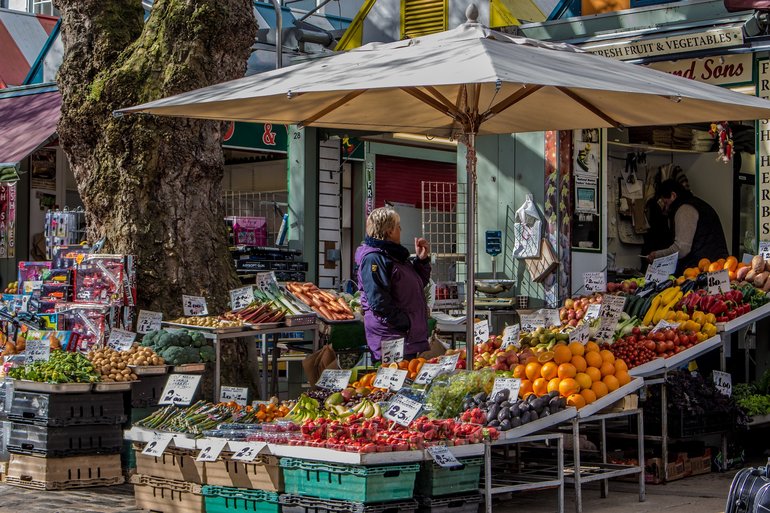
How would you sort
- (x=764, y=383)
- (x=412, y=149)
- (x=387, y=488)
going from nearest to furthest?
(x=387, y=488)
(x=764, y=383)
(x=412, y=149)

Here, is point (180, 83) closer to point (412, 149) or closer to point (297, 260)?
point (297, 260)

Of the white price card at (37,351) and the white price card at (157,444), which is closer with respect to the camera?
the white price card at (157,444)

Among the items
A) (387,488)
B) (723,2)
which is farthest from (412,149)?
(387,488)

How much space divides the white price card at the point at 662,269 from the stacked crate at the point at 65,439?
4.80m

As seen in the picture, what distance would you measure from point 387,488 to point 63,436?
116 inches

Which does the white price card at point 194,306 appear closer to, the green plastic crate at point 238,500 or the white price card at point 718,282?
the green plastic crate at point 238,500

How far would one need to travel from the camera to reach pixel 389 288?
8906mm

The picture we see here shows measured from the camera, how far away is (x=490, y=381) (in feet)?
24.8

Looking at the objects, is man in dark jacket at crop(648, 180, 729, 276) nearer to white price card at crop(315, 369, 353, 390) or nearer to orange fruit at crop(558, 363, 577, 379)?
orange fruit at crop(558, 363, 577, 379)

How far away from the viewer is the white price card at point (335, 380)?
823cm

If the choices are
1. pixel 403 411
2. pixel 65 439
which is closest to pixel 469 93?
pixel 403 411

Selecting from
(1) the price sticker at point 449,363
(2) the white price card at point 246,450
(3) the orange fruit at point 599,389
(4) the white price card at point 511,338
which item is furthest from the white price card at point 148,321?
(3) the orange fruit at point 599,389

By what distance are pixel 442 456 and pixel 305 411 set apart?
1271mm

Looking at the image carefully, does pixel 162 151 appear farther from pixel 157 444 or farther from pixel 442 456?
pixel 442 456
